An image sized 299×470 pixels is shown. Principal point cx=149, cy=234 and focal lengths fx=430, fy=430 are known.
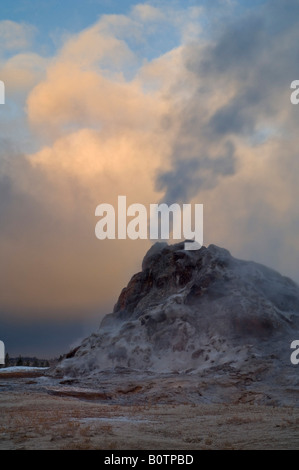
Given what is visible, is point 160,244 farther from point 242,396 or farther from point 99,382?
point 242,396

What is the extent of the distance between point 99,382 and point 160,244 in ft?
128

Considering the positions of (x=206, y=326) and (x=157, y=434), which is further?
(x=206, y=326)

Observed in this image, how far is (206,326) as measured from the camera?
181ft

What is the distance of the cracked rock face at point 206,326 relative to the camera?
48.9m

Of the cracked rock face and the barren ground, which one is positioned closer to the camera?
the barren ground

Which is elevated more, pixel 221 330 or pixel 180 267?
pixel 180 267

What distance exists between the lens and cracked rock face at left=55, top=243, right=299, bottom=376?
48850 mm

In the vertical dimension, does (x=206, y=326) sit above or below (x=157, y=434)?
above

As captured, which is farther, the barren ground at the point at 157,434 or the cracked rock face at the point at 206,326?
the cracked rock face at the point at 206,326

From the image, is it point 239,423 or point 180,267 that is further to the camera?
point 180,267

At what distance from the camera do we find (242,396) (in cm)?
3522
